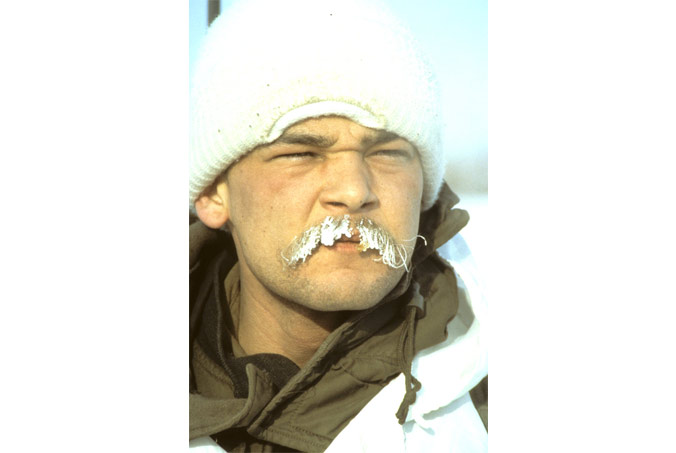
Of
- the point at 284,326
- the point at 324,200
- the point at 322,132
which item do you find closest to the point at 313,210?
the point at 324,200

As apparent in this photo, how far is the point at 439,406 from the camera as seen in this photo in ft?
5.13

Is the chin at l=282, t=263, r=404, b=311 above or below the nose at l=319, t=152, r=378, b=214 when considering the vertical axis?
below

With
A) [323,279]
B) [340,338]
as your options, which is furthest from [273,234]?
[340,338]

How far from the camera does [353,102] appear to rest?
144cm

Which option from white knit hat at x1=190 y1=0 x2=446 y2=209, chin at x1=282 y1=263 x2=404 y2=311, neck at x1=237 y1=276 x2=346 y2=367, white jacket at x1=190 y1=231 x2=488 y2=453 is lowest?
white jacket at x1=190 y1=231 x2=488 y2=453

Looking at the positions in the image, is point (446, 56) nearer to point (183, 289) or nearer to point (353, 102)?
point (353, 102)

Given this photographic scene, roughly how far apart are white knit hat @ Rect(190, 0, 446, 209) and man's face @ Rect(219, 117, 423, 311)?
3 cm

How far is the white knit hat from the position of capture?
1437mm

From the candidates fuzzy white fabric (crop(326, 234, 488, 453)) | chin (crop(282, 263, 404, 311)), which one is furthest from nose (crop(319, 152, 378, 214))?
fuzzy white fabric (crop(326, 234, 488, 453))

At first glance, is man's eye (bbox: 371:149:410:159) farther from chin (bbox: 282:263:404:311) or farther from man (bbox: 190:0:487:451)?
chin (bbox: 282:263:404:311)

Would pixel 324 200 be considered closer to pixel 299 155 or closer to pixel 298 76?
pixel 299 155

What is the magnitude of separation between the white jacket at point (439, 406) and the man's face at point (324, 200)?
17 cm

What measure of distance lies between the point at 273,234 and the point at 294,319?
16cm

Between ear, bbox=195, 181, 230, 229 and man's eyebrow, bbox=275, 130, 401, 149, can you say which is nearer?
man's eyebrow, bbox=275, 130, 401, 149
